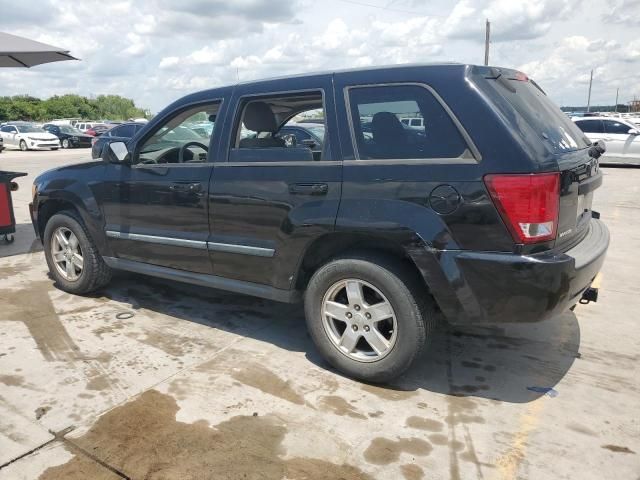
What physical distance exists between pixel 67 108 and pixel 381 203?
235 ft

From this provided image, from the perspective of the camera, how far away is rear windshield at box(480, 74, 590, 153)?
3064 mm

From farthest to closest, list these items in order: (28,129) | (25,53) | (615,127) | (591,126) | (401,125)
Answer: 1. (28,129)
2. (591,126)
3. (615,127)
4. (25,53)
5. (401,125)

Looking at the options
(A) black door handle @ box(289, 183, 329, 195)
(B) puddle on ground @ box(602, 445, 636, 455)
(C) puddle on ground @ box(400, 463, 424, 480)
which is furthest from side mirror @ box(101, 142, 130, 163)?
(B) puddle on ground @ box(602, 445, 636, 455)

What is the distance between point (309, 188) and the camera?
3385mm

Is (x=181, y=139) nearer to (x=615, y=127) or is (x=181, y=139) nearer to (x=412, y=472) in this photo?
(x=412, y=472)

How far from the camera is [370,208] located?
123 inches

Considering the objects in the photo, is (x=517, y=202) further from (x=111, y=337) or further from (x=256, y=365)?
(x=111, y=337)

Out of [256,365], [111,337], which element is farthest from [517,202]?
[111,337]

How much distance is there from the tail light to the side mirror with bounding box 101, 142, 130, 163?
115 inches

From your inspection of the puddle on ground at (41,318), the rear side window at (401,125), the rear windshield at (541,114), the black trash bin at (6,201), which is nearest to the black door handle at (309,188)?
the rear side window at (401,125)

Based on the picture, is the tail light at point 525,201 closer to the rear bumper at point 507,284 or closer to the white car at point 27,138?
the rear bumper at point 507,284

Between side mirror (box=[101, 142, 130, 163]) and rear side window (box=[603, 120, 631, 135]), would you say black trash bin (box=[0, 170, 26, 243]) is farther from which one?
rear side window (box=[603, 120, 631, 135])

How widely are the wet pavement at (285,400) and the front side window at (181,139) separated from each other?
4.35ft

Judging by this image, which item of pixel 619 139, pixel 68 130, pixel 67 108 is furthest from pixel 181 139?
pixel 67 108
